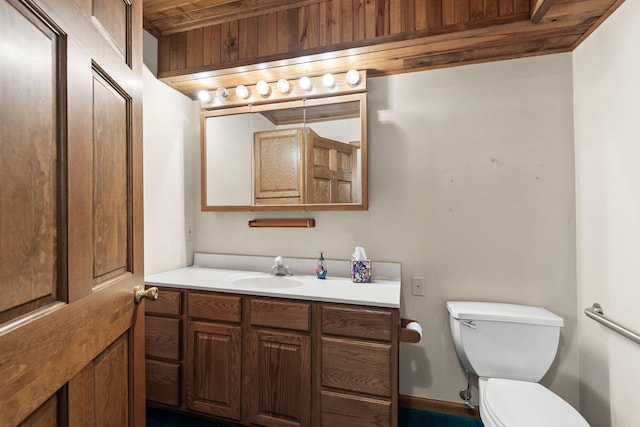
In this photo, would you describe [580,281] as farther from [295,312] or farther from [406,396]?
[295,312]

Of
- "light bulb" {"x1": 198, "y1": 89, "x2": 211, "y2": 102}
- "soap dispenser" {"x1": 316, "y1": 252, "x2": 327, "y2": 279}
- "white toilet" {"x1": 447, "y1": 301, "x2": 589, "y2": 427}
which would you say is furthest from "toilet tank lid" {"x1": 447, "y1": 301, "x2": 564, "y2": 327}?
"light bulb" {"x1": 198, "y1": 89, "x2": 211, "y2": 102}

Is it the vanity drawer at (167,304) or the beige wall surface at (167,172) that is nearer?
the vanity drawer at (167,304)

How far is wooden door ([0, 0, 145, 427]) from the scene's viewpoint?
1.69 feet

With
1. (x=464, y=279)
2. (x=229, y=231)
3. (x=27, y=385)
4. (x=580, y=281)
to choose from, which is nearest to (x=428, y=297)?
(x=464, y=279)

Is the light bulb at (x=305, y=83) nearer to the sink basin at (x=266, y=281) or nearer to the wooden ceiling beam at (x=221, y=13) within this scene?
the wooden ceiling beam at (x=221, y=13)

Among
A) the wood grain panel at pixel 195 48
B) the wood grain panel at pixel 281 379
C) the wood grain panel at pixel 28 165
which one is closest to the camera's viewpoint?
the wood grain panel at pixel 28 165

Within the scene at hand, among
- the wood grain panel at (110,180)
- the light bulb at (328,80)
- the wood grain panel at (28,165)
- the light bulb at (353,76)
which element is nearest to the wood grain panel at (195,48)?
the light bulb at (328,80)

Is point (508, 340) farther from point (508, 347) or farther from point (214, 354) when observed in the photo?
point (214, 354)

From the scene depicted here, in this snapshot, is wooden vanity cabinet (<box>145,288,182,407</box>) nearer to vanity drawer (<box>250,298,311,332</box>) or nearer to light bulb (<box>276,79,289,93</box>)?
vanity drawer (<box>250,298,311,332</box>)

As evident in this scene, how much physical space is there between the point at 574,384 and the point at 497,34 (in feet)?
6.30

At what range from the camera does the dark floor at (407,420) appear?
1702mm

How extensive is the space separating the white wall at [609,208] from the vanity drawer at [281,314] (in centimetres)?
140

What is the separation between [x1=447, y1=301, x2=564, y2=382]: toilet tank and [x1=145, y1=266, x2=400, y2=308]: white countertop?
42cm

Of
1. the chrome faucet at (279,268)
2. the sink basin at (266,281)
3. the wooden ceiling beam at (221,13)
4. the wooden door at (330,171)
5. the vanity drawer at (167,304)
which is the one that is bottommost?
the vanity drawer at (167,304)
